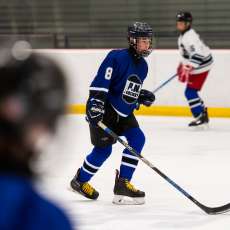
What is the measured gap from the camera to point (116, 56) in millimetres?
3740

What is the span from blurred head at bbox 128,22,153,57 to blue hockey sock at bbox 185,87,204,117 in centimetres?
301

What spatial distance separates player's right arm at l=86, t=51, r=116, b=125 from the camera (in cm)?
365

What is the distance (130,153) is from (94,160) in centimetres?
19

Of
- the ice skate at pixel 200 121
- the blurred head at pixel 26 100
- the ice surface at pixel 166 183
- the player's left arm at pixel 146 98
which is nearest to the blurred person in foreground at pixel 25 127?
the blurred head at pixel 26 100

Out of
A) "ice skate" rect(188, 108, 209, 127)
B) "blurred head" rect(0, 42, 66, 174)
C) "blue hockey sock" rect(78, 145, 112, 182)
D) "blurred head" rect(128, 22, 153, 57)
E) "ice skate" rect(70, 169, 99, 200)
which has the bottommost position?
"ice skate" rect(188, 108, 209, 127)

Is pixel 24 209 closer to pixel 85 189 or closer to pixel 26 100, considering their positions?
pixel 26 100

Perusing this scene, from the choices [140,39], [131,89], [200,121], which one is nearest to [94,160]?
[131,89]

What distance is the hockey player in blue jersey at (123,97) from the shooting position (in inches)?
146

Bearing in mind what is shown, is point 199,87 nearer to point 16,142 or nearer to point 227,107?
point 227,107

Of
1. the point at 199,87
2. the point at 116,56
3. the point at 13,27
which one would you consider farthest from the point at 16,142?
the point at 13,27

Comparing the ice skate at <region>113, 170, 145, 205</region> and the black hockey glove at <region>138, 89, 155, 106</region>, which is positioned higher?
the black hockey glove at <region>138, 89, 155, 106</region>

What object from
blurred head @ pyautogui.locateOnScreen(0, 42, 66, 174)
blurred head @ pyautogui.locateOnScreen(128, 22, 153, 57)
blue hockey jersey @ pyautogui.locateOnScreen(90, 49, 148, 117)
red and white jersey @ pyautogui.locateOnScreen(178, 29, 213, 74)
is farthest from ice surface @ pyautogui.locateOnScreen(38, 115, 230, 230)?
blurred head @ pyautogui.locateOnScreen(0, 42, 66, 174)

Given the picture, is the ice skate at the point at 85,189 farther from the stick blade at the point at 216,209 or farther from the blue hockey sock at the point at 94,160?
the stick blade at the point at 216,209

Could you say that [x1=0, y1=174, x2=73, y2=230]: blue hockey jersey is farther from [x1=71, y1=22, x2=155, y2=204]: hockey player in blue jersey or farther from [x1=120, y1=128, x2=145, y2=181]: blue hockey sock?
[x1=120, y1=128, x2=145, y2=181]: blue hockey sock
